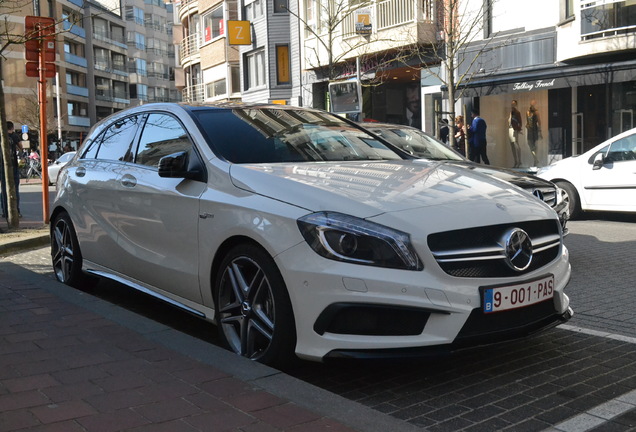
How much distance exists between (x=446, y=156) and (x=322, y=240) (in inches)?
245

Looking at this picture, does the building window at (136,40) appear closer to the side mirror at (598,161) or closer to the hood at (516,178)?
the side mirror at (598,161)

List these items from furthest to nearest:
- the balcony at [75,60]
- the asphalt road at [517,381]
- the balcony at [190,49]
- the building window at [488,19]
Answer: the balcony at [75,60], the balcony at [190,49], the building window at [488,19], the asphalt road at [517,381]

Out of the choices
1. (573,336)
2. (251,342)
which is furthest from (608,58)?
(251,342)

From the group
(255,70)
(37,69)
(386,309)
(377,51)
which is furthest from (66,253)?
(255,70)

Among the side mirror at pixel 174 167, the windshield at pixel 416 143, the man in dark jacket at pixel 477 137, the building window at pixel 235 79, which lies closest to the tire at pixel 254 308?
the side mirror at pixel 174 167

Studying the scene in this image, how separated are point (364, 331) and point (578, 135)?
1970 cm

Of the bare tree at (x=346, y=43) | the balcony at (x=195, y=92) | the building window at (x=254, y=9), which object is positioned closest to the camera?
the bare tree at (x=346, y=43)

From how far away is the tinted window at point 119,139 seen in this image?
6020 mm

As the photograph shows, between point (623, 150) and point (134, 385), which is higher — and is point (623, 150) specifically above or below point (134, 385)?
above

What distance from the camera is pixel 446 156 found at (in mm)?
9820

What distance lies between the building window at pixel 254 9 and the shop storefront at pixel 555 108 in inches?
651

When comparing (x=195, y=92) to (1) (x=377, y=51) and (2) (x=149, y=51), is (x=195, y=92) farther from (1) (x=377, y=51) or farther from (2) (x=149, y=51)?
(2) (x=149, y=51)

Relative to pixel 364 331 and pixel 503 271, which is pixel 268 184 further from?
pixel 503 271

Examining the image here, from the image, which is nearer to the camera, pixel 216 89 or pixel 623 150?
pixel 623 150
